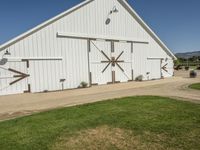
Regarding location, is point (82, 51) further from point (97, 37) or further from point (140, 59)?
point (140, 59)

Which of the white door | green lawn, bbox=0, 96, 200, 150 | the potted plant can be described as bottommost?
green lawn, bbox=0, 96, 200, 150

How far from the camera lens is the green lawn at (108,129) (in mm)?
5367

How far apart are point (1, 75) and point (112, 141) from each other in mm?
10775

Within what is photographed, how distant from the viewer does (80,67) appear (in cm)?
1741

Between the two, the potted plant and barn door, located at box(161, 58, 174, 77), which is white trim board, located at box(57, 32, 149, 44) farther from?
barn door, located at box(161, 58, 174, 77)

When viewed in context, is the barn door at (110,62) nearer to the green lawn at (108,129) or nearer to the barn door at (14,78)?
the barn door at (14,78)

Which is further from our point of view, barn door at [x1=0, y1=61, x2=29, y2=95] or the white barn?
the white barn

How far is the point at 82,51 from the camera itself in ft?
57.6

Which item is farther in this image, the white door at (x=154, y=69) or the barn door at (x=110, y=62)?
the white door at (x=154, y=69)

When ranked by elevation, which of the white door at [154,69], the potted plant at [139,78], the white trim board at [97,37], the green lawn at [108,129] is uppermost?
the white trim board at [97,37]

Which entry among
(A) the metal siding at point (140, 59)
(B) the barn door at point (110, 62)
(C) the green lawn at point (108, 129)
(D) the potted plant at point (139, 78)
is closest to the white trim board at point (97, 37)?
(B) the barn door at point (110, 62)

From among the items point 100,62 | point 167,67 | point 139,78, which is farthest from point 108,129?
point 167,67

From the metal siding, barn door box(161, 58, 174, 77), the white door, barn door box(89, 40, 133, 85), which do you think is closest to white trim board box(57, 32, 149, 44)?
barn door box(89, 40, 133, 85)

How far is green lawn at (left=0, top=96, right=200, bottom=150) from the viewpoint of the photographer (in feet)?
17.6
